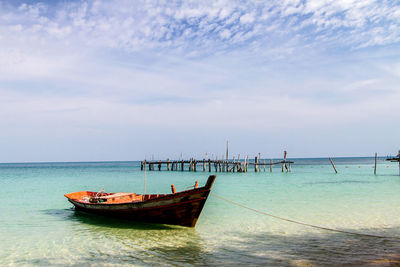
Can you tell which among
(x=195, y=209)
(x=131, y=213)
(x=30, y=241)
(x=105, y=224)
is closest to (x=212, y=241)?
(x=195, y=209)

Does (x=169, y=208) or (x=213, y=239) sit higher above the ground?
(x=169, y=208)

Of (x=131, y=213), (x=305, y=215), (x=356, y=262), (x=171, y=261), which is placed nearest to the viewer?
(x=356, y=262)

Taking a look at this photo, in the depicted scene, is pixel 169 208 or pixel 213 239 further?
pixel 169 208

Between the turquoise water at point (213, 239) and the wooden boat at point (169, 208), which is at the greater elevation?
the wooden boat at point (169, 208)

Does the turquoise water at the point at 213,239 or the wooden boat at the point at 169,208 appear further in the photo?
the wooden boat at the point at 169,208

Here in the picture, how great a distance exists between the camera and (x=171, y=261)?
7.56 m

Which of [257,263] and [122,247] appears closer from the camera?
[257,263]

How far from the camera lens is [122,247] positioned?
8992 mm

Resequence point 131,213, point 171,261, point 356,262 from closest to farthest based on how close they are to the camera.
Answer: point 356,262
point 171,261
point 131,213

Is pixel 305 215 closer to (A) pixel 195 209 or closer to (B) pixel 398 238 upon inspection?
(B) pixel 398 238

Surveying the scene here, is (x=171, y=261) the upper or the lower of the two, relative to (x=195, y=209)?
lower

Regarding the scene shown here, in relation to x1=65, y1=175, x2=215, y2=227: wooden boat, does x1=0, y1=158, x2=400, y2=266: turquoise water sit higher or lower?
lower

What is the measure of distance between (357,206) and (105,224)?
39.1 feet

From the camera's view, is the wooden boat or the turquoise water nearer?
the turquoise water
